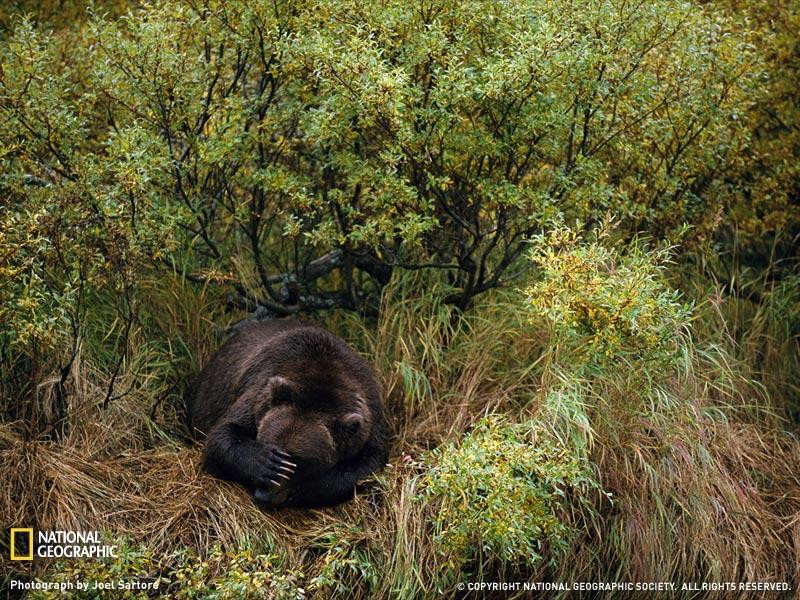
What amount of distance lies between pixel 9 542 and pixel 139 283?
90.7 inches

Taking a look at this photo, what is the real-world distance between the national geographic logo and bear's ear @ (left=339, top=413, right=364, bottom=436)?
157 centimetres

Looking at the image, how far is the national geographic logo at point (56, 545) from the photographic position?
6422 mm

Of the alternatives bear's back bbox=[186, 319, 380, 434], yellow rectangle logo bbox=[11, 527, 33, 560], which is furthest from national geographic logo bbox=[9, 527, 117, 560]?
bear's back bbox=[186, 319, 380, 434]

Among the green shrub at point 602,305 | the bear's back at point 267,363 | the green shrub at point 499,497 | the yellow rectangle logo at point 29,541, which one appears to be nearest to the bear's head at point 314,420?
the bear's back at point 267,363

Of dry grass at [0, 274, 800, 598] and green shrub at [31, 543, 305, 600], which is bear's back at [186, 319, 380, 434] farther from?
green shrub at [31, 543, 305, 600]

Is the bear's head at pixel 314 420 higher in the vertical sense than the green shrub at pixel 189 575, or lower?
higher

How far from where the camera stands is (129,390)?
7730 mm

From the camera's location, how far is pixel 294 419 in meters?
6.98

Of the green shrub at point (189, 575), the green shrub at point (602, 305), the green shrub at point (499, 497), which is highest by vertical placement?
the green shrub at point (602, 305)

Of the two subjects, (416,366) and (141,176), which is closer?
(141,176)

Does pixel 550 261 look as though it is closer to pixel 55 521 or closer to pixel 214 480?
pixel 214 480

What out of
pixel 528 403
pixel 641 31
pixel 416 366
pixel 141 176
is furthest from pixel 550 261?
pixel 141 176

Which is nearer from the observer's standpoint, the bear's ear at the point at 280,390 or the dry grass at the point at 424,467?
the dry grass at the point at 424,467

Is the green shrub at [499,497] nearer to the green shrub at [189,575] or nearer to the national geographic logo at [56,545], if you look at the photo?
the green shrub at [189,575]
